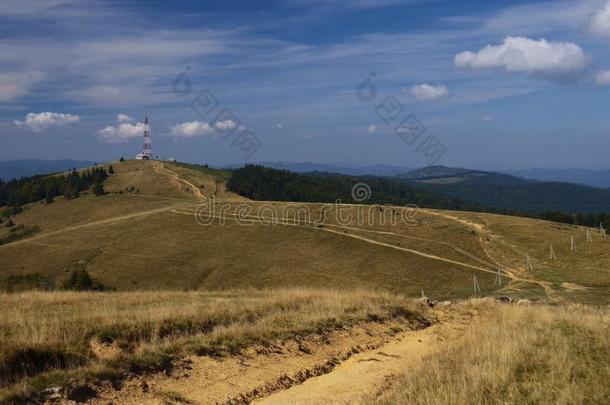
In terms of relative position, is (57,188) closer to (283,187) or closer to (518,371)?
(283,187)

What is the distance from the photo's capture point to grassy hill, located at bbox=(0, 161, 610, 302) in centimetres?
4784

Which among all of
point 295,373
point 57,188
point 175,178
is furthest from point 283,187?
point 295,373

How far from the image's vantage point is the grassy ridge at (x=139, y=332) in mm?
9969

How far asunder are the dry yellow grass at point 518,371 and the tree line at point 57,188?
130270 millimetres

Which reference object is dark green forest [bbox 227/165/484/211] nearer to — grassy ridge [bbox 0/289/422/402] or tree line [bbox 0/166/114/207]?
tree line [bbox 0/166/114/207]

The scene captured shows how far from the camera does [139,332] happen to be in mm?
12883

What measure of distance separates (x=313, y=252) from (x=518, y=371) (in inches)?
2202

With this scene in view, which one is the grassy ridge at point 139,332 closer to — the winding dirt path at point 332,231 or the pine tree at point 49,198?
the winding dirt path at point 332,231

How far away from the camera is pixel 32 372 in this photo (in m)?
9.99

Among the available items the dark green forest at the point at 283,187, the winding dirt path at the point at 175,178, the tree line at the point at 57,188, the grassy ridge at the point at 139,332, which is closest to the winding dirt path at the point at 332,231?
the winding dirt path at the point at 175,178

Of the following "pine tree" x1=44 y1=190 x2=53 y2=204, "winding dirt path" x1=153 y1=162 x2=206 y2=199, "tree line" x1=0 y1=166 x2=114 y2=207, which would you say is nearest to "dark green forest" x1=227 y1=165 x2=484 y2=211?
"winding dirt path" x1=153 y1=162 x2=206 y2=199

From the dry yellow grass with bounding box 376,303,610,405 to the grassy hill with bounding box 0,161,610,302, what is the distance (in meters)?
19.1

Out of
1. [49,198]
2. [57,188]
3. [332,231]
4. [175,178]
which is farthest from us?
[57,188]

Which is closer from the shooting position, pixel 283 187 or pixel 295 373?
pixel 295 373
